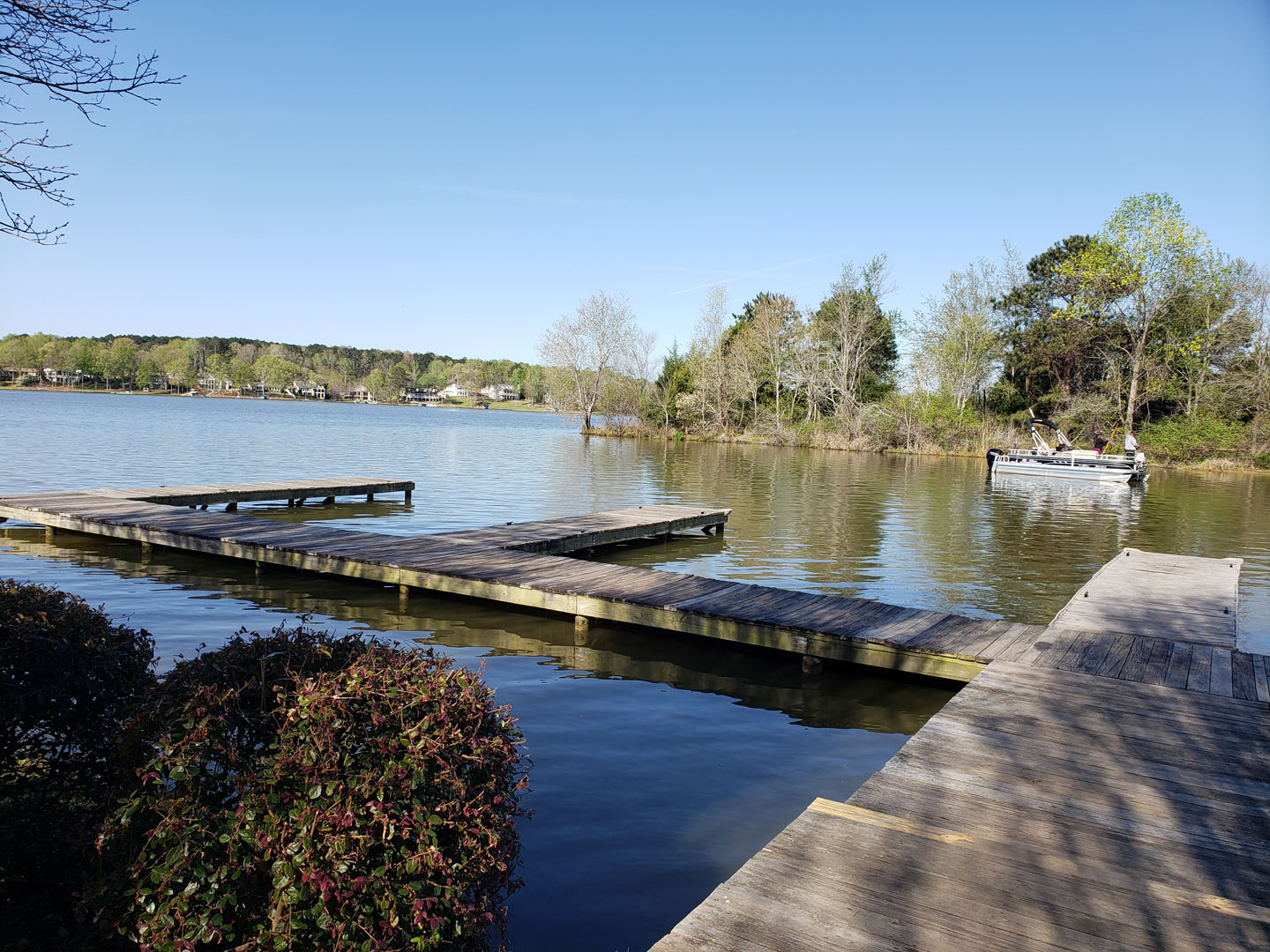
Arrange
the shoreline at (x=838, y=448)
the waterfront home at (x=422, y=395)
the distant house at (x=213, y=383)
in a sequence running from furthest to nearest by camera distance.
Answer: the waterfront home at (x=422, y=395)
the distant house at (x=213, y=383)
the shoreline at (x=838, y=448)

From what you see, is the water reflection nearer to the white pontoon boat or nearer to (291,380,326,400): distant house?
the white pontoon boat

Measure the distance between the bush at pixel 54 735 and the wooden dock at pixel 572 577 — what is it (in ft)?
19.2

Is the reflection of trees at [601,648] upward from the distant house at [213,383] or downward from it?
downward

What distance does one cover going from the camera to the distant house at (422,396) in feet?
586

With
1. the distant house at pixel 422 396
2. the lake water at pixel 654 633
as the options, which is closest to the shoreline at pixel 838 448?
the lake water at pixel 654 633

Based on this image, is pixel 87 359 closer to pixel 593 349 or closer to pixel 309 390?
pixel 309 390

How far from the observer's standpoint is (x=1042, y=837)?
151 inches

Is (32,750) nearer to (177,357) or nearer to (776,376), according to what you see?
(776,376)

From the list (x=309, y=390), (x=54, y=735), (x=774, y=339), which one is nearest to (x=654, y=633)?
(x=54, y=735)

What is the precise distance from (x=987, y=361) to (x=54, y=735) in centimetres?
5334

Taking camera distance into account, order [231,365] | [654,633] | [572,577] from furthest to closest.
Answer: [231,365] < [572,577] < [654,633]

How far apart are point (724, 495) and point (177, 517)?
1467 cm

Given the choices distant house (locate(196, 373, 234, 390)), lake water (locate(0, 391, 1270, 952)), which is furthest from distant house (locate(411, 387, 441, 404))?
lake water (locate(0, 391, 1270, 952))

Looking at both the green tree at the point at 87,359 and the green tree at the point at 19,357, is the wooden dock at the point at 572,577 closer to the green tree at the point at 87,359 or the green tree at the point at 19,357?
the green tree at the point at 87,359
